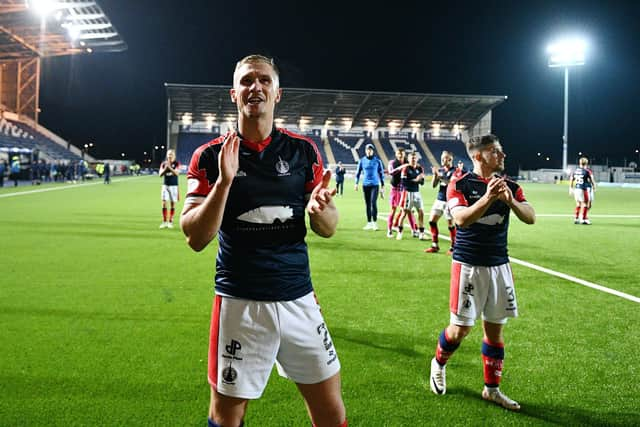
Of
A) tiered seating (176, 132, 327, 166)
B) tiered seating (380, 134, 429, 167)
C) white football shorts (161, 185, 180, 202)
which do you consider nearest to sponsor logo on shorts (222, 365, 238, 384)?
white football shorts (161, 185, 180, 202)

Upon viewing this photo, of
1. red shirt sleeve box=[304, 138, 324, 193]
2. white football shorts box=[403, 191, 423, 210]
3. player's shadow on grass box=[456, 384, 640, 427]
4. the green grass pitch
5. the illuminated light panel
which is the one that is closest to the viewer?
red shirt sleeve box=[304, 138, 324, 193]

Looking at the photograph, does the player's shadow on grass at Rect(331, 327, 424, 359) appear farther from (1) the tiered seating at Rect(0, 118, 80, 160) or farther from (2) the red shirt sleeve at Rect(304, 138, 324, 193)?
(1) the tiered seating at Rect(0, 118, 80, 160)

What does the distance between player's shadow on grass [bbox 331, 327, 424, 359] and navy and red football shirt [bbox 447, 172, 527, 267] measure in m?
1.22

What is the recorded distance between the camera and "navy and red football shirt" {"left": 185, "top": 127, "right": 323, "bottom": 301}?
6.88 feet

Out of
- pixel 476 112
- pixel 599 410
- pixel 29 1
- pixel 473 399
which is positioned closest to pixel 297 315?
pixel 473 399

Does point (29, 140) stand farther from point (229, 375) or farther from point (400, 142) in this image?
point (229, 375)

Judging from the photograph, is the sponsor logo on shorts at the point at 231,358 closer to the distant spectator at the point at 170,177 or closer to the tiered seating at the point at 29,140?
the distant spectator at the point at 170,177

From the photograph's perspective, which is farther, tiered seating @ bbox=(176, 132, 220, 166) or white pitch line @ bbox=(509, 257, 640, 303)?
tiered seating @ bbox=(176, 132, 220, 166)


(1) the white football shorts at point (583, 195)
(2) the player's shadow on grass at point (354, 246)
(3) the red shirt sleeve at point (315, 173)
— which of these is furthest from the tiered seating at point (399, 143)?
(3) the red shirt sleeve at point (315, 173)

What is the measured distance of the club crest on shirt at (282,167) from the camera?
2156mm

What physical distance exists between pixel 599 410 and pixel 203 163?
3.12 metres

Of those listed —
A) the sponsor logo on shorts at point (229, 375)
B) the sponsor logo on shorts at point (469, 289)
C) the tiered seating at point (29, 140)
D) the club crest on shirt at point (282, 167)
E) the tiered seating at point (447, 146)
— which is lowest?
the sponsor logo on shorts at point (229, 375)

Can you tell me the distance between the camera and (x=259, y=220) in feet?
6.89

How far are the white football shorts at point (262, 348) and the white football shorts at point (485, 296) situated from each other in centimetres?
162
